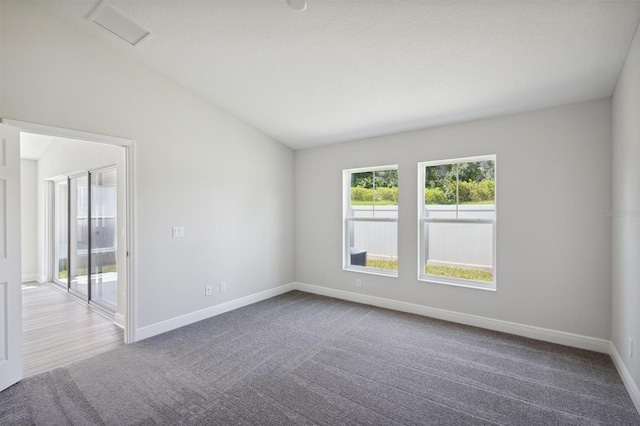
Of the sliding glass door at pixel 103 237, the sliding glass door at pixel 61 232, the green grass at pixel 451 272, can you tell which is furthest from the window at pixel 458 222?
the sliding glass door at pixel 61 232

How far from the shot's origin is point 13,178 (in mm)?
2535

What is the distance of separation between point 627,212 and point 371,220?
2.83 meters

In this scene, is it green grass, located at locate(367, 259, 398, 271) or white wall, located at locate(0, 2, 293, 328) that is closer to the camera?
white wall, located at locate(0, 2, 293, 328)

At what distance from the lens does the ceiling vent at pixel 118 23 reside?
8.48ft

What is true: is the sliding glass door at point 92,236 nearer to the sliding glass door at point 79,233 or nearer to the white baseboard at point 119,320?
the sliding glass door at point 79,233

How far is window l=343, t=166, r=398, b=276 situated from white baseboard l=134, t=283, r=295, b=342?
4.39 feet

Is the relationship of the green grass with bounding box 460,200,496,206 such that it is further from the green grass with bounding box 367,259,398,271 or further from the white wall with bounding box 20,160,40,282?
the white wall with bounding box 20,160,40,282

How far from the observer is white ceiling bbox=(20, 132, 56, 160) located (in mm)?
5158

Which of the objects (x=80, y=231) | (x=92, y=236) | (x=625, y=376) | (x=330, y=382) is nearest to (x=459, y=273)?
(x=625, y=376)

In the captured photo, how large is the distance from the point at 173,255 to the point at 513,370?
373 centimetres

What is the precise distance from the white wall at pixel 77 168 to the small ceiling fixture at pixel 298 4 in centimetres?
252

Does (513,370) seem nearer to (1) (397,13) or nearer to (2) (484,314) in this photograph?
(2) (484,314)

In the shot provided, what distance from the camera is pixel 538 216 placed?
3.33 m

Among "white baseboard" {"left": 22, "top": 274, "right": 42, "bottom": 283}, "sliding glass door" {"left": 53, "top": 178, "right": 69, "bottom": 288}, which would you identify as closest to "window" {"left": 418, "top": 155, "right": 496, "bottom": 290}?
"sliding glass door" {"left": 53, "top": 178, "right": 69, "bottom": 288}
